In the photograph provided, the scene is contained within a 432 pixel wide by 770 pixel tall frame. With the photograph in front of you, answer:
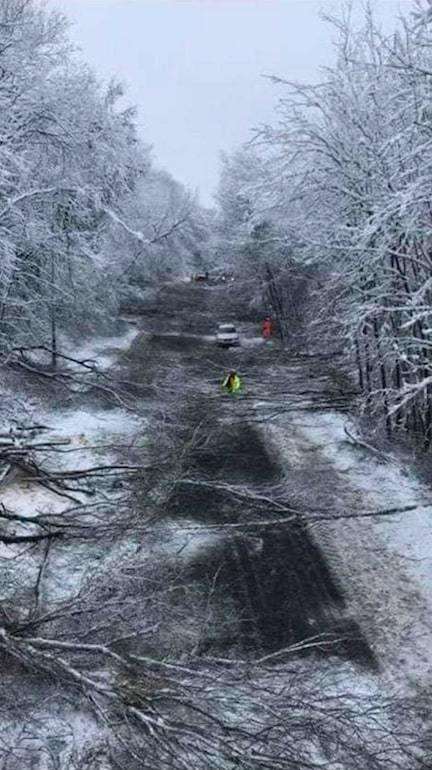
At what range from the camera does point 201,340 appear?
31.4m

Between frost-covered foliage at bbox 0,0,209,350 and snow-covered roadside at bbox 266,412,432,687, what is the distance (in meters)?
6.34

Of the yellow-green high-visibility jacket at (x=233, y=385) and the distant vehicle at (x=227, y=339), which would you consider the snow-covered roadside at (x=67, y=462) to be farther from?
the distant vehicle at (x=227, y=339)

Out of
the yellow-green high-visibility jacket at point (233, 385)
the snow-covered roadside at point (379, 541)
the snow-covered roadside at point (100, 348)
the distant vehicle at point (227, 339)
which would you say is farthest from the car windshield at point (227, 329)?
the snow-covered roadside at point (379, 541)

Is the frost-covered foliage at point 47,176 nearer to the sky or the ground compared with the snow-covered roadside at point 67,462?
nearer to the sky

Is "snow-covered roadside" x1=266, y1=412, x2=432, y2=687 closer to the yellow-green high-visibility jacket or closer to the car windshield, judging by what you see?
the yellow-green high-visibility jacket

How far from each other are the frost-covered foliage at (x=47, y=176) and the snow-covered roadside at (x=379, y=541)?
20.8ft

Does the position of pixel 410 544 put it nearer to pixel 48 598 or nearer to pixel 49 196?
pixel 48 598

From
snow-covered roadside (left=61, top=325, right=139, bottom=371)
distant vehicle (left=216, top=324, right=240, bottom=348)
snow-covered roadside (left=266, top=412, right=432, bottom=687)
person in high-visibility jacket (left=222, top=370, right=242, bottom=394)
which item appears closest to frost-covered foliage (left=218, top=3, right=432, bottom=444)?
snow-covered roadside (left=266, top=412, right=432, bottom=687)

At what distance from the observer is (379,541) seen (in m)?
11.1

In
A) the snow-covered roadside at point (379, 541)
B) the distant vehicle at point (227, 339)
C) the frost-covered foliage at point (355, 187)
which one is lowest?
the snow-covered roadside at point (379, 541)

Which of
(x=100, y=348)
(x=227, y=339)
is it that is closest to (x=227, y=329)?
(x=227, y=339)

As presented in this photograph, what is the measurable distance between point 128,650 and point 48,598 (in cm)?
168

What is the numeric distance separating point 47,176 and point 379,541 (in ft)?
40.2

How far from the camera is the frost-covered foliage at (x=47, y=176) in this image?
14.1 m
